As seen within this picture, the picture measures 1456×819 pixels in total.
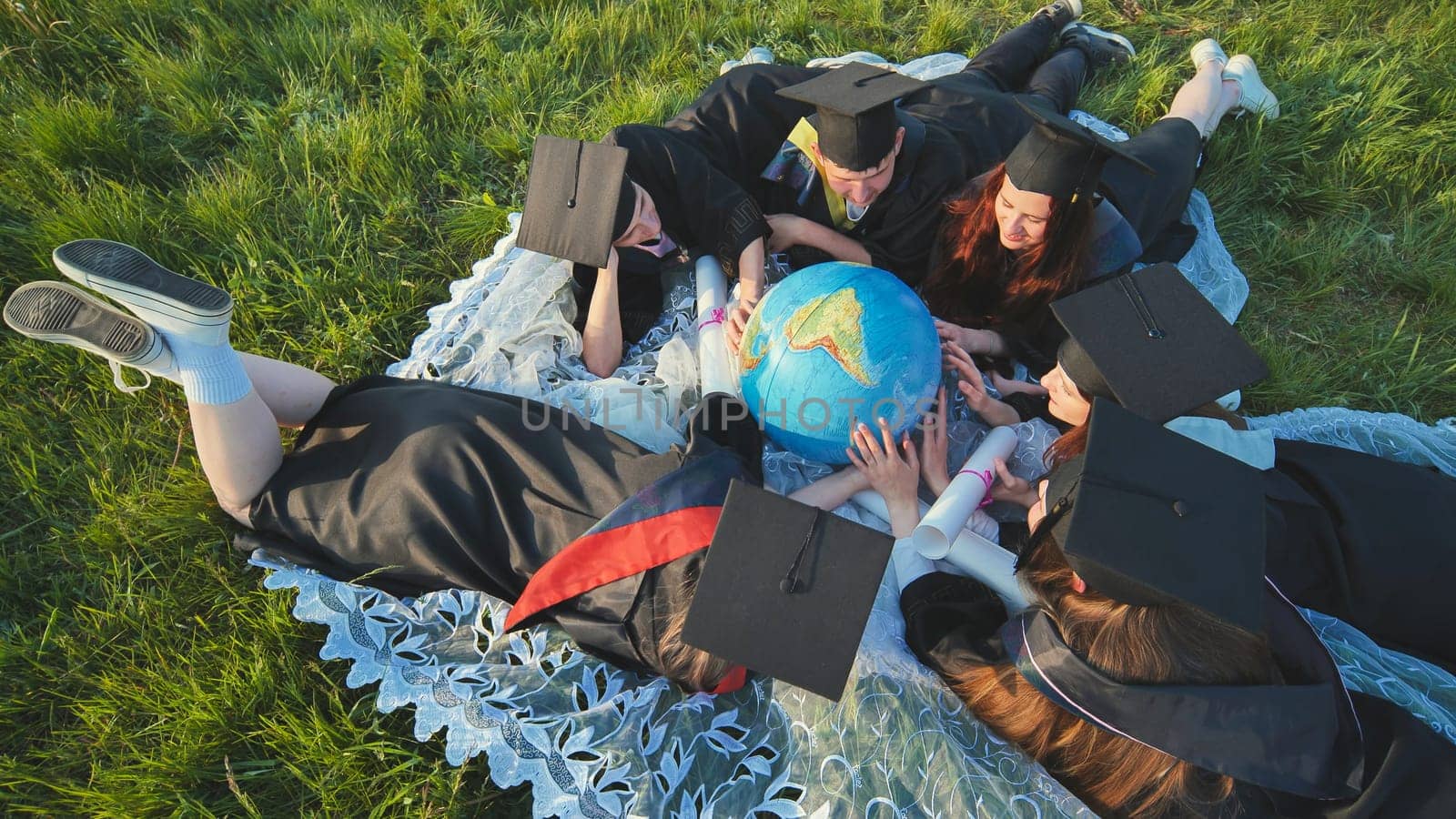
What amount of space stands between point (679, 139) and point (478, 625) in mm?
2428

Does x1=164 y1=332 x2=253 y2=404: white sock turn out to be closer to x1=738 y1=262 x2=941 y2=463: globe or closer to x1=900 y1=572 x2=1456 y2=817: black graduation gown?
x1=738 y1=262 x2=941 y2=463: globe

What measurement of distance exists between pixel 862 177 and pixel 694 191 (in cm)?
82

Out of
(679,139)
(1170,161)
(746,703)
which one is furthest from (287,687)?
(1170,161)

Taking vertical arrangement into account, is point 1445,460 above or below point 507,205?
below

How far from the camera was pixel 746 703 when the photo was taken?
274 centimetres

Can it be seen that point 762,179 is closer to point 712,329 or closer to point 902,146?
point 902,146

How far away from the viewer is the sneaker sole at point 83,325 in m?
2.69

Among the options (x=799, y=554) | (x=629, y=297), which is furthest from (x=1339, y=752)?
(x=629, y=297)

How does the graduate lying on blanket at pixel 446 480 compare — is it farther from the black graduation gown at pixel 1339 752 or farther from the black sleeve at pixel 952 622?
the black graduation gown at pixel 1339 752

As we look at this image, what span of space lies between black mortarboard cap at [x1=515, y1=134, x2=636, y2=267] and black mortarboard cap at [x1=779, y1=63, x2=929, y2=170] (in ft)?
2.71

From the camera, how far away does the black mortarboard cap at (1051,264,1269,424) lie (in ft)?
8.81

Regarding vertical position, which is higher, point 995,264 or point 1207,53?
point 1207,53

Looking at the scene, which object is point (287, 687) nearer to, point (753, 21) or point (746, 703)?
point (746, 703)

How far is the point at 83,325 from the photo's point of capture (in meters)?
2.70
